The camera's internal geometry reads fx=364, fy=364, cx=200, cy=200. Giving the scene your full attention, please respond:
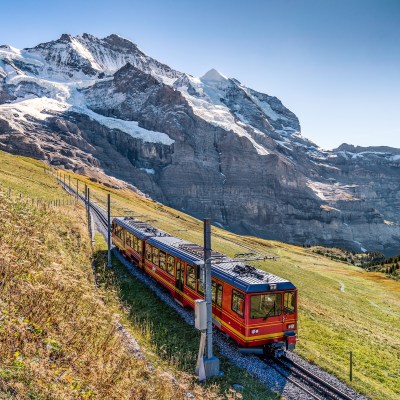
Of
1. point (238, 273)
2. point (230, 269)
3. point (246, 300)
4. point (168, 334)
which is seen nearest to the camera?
point (246, 300)

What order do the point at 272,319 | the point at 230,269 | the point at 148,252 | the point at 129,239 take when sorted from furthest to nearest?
the point at 129,239
the point at 148,252
the point at 230,269
the point at 272,319

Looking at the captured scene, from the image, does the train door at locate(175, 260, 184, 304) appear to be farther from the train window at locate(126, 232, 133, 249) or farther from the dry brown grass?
the train window at locate(126, 232, 133, 249)

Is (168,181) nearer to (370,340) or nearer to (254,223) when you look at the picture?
(254,223)

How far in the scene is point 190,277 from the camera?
19688 mm

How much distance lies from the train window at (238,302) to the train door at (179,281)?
16.7 ft

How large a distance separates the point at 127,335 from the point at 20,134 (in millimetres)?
163021

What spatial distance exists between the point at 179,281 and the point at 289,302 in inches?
270

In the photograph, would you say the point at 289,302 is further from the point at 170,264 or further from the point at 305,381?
the point at 170,264

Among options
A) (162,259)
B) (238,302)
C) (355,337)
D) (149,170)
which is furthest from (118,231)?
(149,170)

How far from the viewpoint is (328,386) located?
46.1ft

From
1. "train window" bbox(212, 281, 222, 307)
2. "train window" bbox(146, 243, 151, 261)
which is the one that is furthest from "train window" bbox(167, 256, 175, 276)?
"train window" bbox(212, 281, 222, 307)

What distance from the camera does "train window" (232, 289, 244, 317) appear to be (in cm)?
1573

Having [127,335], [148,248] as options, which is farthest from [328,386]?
[148,248]

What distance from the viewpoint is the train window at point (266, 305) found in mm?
15625
